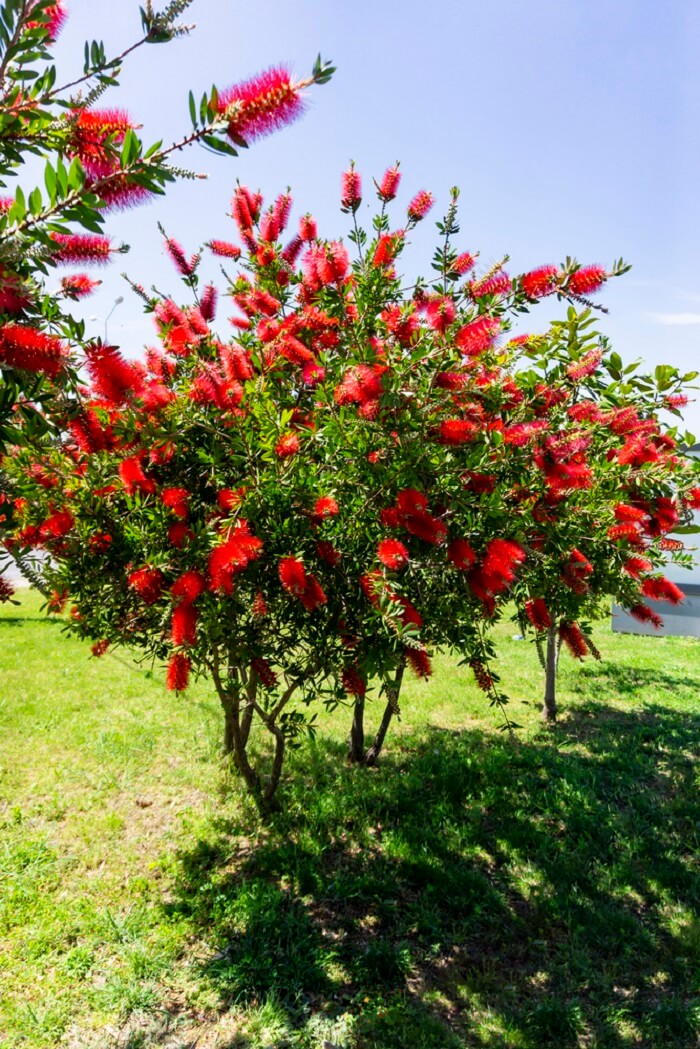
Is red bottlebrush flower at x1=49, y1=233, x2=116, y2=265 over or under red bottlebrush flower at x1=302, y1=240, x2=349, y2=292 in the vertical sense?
under

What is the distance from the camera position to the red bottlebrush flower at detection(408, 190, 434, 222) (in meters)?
2.89

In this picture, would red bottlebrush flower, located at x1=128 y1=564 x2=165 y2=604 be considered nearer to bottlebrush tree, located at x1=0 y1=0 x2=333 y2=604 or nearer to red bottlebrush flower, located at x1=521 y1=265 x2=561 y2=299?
bottlebrush tree, located at x1=0 y1=0 x2=333 y2=604

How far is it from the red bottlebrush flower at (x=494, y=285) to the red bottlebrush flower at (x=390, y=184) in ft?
2.11

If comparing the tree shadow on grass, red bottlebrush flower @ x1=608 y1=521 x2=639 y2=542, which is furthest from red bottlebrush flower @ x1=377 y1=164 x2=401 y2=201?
the tree shadow on grass

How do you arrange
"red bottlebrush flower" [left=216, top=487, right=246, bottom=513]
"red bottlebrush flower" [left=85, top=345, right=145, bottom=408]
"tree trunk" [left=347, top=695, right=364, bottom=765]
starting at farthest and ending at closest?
"tree trunk" [left=347, top=695, right=364, bottom=765]
"red bottlebrush flower" [left=216, top=487, right=246, bottom=513]
"red bottlebrush flower" [left=85, top=345, right=145, bottom=408]

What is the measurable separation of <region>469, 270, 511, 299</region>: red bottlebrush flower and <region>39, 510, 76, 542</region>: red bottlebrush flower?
183 centimetres

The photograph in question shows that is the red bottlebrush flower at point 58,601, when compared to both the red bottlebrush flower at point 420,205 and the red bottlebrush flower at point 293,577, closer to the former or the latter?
the red bottlebrush flower at point 293,577

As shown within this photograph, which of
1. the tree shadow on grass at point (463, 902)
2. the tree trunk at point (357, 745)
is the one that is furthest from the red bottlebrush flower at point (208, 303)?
the tree trunk at point (357, 745)

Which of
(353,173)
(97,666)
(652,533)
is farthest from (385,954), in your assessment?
(97,666)

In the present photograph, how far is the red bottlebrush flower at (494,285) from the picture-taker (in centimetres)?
255

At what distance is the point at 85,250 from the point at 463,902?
3559 millimetres

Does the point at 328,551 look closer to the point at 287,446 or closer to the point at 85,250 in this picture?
the point at 287,446

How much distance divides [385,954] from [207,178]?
328 centimetres

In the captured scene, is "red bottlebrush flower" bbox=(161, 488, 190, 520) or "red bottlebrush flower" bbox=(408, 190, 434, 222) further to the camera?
"red bottlebrush flower" bbox=(408, 190, 434, 222)
